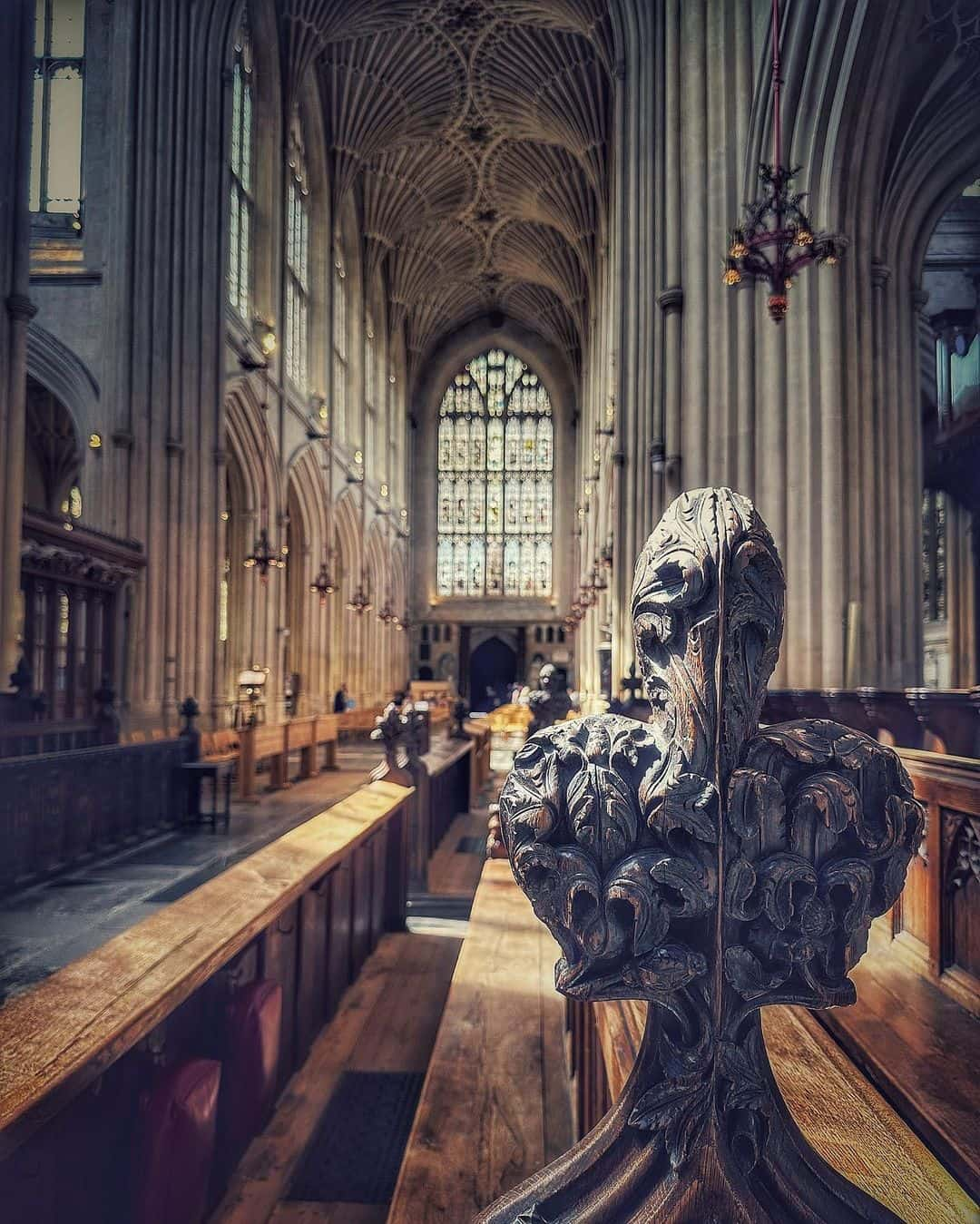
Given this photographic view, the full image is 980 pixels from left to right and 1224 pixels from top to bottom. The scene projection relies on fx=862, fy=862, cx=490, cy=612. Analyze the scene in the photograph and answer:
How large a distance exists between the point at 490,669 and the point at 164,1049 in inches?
1192

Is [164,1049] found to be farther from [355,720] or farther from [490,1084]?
[355,720]

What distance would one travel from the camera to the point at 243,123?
1435 centimetres

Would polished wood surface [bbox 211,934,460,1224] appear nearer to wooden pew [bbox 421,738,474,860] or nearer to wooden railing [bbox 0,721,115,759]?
wooden pew [bbox 421,738,474,860]

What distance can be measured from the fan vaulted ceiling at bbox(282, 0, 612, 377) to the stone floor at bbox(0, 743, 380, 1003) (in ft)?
47.7

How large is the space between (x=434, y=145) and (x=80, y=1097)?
925 inches

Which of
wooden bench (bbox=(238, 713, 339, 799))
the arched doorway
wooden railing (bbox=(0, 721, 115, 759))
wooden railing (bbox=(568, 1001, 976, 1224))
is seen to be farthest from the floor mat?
the arched doorway

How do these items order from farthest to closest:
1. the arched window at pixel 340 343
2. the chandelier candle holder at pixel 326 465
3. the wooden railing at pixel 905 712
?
the arched window at pixel 340 343 → the chandelier candle holder at pixel 326 465 → the wooden railing at pixel 905 712

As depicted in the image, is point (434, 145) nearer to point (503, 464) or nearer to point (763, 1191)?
point (503, 464)

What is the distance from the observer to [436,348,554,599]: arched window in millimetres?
29953

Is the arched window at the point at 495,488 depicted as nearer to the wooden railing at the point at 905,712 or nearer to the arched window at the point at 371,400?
the arched window at the point at 371,400

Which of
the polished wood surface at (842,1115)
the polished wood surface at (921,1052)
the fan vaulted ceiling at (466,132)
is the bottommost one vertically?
the polished wood surface at (921,1052)

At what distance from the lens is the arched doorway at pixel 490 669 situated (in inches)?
1240

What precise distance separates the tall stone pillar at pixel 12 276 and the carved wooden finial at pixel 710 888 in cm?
716

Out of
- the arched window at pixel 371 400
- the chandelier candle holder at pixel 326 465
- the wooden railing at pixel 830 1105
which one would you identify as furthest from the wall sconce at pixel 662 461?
the arched window at pixel 371 400
